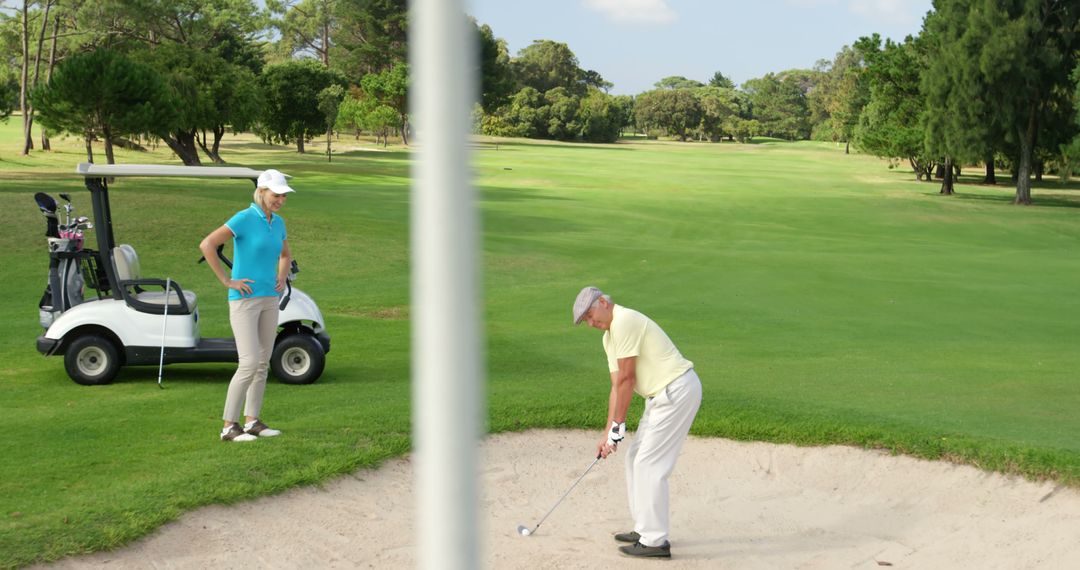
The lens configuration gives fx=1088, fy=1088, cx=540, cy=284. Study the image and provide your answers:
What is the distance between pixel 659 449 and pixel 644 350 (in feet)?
2.27

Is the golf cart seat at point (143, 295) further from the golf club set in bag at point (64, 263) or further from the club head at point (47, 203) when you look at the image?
the club head at point (47, 203)

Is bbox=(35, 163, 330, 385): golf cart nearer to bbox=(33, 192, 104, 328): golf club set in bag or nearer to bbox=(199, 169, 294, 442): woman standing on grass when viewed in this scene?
bbox=(33, 192, 104, 328): golf club set in bag

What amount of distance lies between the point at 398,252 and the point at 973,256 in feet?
52.3

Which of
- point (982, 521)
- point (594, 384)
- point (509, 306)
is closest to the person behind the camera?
point (982, 521)

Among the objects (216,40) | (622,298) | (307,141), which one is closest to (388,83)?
(307,141)

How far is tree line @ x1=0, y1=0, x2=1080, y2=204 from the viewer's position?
163 feet

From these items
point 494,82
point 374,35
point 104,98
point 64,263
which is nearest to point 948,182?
point 104,98

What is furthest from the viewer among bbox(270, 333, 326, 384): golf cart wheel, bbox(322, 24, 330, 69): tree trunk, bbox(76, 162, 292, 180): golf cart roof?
bbox(322, 24, 330, 69): tree trunk

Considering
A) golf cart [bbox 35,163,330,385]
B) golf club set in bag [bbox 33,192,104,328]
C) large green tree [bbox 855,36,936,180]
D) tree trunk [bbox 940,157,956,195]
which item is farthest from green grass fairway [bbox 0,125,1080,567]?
large green tree [bbox 855,36,936,180]

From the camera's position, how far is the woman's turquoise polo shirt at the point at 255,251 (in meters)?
8.88

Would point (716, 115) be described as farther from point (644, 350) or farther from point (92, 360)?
point (644, 350)

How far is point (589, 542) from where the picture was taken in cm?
809

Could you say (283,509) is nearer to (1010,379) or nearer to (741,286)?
(1010,379)

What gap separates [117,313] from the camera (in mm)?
11328
